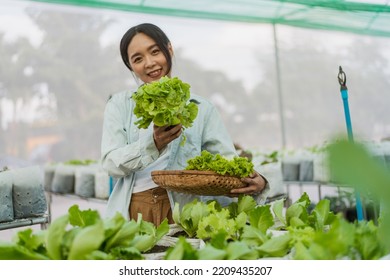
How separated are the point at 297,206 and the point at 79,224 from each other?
0.49m

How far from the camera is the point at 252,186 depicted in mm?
1364

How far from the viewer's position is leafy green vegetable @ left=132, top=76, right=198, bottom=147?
1.24 metres

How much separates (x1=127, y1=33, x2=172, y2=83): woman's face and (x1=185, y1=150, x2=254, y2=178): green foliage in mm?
278

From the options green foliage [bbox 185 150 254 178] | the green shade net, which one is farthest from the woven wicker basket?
the green shade net

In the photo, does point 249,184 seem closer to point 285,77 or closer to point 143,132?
point 143,132

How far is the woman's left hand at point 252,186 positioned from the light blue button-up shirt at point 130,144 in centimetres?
5

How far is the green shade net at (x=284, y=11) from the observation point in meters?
2.86

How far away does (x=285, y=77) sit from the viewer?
334 inches

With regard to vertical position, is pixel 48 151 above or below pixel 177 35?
below

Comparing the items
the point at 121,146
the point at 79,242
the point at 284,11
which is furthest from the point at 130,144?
the point at 284,11

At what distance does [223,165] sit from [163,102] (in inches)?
8.7

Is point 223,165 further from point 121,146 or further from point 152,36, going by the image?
point 152,36
